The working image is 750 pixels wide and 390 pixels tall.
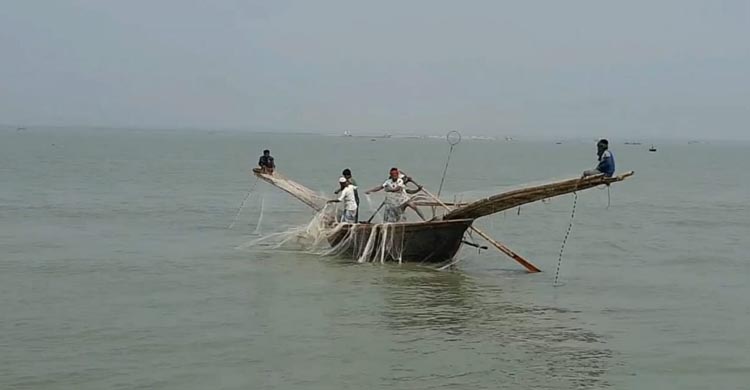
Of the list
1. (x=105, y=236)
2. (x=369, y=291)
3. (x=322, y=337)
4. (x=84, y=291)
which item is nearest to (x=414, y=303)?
(x=369, y=291)

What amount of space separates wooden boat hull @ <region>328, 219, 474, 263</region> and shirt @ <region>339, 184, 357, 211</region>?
44 centimetres

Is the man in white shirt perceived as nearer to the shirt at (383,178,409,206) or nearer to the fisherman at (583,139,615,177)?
the shirt at (383,178,409,206)

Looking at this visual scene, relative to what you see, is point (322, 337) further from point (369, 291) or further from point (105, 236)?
point (105, 236)

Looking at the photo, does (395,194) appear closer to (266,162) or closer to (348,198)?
(348,198)

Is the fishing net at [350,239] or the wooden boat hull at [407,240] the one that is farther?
the fishing net at [350,239]

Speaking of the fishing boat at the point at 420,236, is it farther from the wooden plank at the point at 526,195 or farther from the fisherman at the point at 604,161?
the fisherman at the point at 604,161

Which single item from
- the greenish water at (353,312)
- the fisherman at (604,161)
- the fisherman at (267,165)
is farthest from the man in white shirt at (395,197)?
the fisherman at (604,161)

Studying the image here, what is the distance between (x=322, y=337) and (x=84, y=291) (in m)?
4.59

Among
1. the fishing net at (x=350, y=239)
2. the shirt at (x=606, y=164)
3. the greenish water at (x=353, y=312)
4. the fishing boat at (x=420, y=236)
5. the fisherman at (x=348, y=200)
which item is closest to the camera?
the greenish water at (x=353, y=312)

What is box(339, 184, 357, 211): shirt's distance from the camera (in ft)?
58.3

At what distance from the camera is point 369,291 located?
15062 mm

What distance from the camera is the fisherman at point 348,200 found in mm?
17766

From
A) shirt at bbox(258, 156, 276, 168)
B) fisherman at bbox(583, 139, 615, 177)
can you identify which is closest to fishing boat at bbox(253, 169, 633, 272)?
fisherman at bbox(583, 139, 615, 177)

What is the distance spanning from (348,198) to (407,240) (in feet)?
5.26
